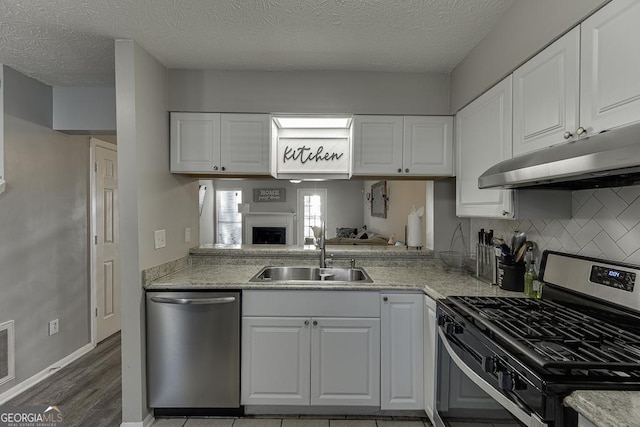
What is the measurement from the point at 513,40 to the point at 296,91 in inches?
54.4

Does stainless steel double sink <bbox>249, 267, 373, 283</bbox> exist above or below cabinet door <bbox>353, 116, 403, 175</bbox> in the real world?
below

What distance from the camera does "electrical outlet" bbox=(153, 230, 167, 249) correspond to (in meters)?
2.32

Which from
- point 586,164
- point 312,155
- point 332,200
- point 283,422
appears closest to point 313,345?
point 283,422

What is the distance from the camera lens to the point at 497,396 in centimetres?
121

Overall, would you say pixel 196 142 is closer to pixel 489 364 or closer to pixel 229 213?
pixel 489 364

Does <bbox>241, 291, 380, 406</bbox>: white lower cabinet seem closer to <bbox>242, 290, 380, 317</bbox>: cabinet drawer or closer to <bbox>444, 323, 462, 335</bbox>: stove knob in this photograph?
<bbox>242, 290, 380, 317</bbox>: cabinet drawer

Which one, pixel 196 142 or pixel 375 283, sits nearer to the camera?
pixel 375 283

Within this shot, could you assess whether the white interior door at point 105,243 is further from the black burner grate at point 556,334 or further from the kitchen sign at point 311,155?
the black burner grate at point 556,334

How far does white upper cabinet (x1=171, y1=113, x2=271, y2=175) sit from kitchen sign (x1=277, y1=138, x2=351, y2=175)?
19 cm

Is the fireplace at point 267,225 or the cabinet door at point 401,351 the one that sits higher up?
the fireplace at point 267,225

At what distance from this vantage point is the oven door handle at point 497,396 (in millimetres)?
1024

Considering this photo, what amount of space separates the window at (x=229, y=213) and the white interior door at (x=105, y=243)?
4.60 meters

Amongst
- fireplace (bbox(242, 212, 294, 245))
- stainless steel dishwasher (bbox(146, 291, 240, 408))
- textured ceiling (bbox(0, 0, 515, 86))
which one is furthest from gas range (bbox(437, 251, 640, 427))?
fireplace (bbox(242, 212, 294, 245))

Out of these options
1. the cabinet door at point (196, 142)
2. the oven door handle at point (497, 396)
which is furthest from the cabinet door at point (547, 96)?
the cabinet door at point (196, 142)
